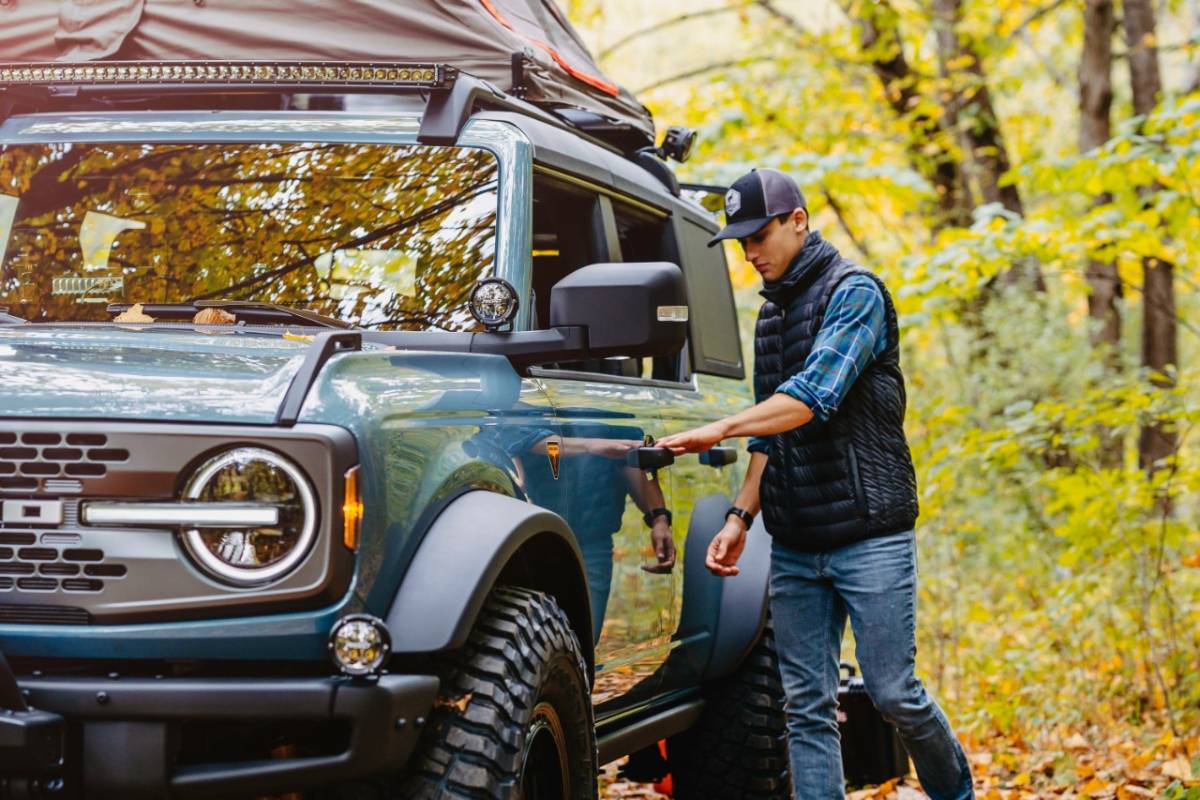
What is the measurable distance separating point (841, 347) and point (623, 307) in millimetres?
1151

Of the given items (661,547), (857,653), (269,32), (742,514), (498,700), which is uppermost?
(269,32)

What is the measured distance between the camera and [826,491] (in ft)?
16.7

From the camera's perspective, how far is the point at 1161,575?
8.30 m

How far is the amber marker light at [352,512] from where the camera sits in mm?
3182

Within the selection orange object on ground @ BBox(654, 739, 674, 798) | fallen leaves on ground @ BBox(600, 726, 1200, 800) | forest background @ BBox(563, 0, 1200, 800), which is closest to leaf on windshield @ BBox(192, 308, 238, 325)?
orange object on ground @ BBox(654, 739, 674, 798)

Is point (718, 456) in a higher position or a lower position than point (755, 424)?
lower

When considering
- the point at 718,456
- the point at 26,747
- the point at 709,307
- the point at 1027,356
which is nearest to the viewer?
the point at 26,747

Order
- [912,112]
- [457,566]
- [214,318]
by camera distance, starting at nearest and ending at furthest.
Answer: [457,566] → [214,318] → [912,112]

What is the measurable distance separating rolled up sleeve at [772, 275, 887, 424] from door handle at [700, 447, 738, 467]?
103 cm

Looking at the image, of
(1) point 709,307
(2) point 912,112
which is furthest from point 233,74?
(2) point 912,112

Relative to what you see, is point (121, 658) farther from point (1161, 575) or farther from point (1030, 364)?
point (1030, 364)

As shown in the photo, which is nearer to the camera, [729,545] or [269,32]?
[269,32]

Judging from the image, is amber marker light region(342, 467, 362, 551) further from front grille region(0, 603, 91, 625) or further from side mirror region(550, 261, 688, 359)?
side mirror region(550, 261, 688, 359)

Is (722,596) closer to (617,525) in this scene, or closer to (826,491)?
(826,491)
